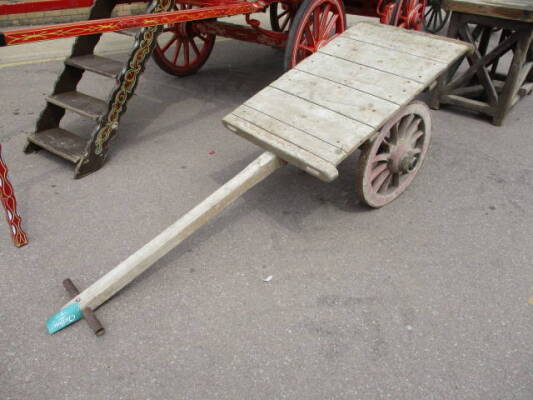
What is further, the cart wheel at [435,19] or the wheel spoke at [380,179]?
the cart wheel at [435,19]

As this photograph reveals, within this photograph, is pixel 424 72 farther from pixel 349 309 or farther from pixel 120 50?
pixel 120 50

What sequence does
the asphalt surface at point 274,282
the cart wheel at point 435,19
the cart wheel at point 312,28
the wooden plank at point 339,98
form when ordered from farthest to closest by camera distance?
the cart wheel at point 435,19 < the cart wheel at point 312,28 < the wooden plank at point 339,98 < the asphalt surface at point 274,282

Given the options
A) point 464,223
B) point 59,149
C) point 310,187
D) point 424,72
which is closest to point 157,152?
point 59,149

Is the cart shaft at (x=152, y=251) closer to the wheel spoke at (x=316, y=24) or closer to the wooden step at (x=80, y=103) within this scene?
the wooden step at (x=80, y=103)

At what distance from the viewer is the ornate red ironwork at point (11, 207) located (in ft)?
7.83

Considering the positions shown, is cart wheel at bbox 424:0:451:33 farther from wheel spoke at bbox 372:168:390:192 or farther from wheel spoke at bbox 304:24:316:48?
wheel spoke at bbox 372:168:390:192

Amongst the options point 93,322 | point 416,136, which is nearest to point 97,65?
point 93,322

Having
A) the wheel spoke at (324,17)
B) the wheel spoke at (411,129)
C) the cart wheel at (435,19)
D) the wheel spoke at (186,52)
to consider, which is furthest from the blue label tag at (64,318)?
the cart wheel at (435,19)

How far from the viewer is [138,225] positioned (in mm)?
2777

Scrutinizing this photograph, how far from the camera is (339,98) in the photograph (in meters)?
2.62

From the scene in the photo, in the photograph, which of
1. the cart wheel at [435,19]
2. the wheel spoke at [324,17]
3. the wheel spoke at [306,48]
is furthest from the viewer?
the cart wheel at [435,19]

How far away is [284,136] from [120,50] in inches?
180

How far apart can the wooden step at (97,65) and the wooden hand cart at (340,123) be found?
3.59ft

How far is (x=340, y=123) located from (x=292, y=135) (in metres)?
0.28
